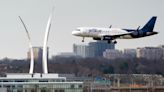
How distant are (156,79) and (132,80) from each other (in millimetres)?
5401

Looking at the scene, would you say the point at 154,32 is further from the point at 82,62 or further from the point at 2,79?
the point at 82,62

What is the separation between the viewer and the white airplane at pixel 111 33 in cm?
8101

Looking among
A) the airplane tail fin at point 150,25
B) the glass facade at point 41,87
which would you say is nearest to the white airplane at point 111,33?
the airplane tail fin at point 150,25

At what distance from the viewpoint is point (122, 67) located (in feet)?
604

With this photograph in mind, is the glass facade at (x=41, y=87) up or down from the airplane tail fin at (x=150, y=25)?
down

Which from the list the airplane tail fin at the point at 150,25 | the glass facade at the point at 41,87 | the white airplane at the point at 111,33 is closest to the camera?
the white airplane at the point at 111,33

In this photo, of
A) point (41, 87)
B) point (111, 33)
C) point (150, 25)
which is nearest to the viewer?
point (111, 33)

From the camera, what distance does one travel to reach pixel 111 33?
8312cm

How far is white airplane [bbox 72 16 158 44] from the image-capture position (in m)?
81.0

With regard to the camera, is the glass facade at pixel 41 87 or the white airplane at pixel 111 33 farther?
the glass facade at pixel 41 87

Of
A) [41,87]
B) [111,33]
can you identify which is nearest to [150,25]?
[111,33]

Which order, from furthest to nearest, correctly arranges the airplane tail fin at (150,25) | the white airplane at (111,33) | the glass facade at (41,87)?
the glass facade at (41,87)
the airplane tail fin at (150,25)
the white airplane at (111,33)

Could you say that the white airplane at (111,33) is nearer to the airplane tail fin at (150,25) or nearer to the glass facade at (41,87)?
the airplane tail fin at (150,25)

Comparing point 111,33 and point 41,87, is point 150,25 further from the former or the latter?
point 41,87
